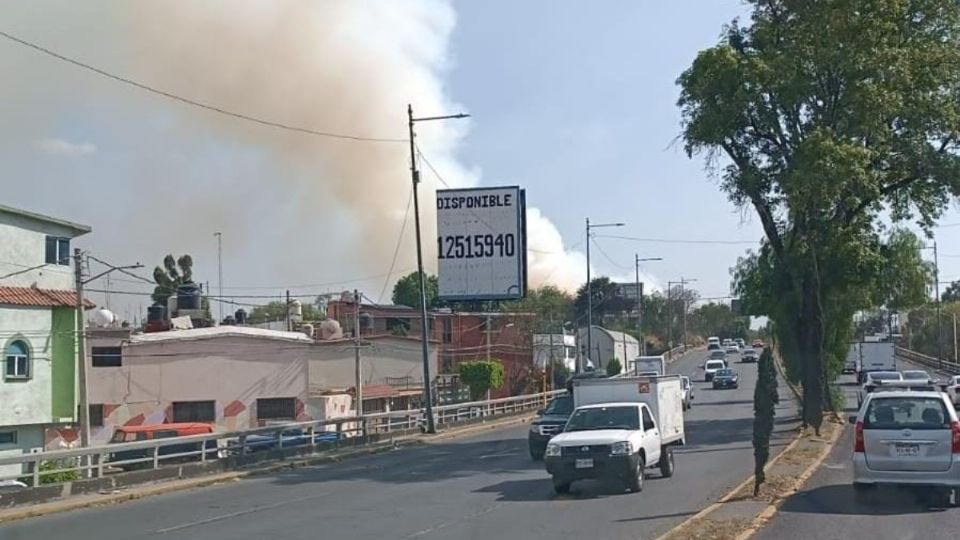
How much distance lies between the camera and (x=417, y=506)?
20.0 metres

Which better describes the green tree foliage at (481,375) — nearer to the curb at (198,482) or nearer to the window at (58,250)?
the curb at (198,482)

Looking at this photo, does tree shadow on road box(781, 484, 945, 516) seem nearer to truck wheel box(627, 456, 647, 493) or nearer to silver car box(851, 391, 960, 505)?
silver car box(851, 391, 960, 505)

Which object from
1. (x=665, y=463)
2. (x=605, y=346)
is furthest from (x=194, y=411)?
(x=605, y=346)

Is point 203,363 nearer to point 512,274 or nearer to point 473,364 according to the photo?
point 473,364

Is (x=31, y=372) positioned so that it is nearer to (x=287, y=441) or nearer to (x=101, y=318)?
(x=287, y=441)

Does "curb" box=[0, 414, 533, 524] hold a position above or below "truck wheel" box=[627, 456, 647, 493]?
below

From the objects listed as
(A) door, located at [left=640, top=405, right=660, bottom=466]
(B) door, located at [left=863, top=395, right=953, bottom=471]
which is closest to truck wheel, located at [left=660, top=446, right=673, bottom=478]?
(A) door, located at [left=640, top=405, right=660, bottom=466]

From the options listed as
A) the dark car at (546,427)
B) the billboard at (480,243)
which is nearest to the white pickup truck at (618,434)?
the dark car at (546,427)

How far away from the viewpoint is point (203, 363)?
59.7m

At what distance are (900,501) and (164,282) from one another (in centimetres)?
8614

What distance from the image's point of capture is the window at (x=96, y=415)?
2322 inches

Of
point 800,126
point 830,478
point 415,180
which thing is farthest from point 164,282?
point 830,478

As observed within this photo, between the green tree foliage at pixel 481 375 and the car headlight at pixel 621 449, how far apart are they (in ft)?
150

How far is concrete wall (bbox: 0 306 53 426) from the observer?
39.5 metres
